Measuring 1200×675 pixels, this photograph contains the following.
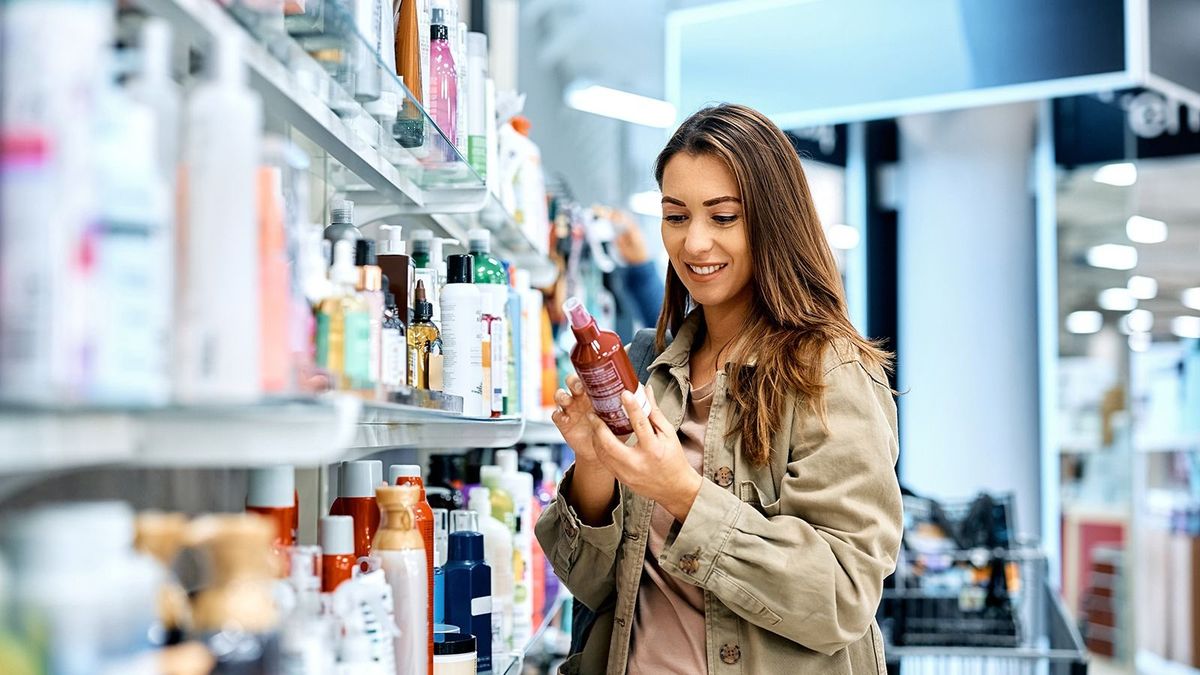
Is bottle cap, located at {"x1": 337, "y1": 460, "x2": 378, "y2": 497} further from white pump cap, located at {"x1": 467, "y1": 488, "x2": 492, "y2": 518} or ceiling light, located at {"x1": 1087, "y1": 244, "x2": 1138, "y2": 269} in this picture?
ceiling light, located at {"x1": 1087, "y1": 244, "x2": 1138, "y2": 269}

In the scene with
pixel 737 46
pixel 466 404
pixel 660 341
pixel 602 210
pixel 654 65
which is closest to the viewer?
pixel 466 404

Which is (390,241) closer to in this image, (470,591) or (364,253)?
(364,253)

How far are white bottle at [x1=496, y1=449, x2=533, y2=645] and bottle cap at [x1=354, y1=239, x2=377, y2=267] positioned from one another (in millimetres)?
1128

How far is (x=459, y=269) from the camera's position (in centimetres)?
188

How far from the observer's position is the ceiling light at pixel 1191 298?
5980 mm

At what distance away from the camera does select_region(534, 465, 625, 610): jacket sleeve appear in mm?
1925

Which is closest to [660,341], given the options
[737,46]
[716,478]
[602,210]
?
[716,478]

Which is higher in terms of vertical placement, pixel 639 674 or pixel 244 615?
pixel 244 615

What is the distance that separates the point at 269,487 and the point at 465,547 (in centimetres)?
66

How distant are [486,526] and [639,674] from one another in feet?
1.76

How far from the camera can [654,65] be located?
8414mm

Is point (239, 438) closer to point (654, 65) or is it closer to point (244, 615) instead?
point (244, 615)

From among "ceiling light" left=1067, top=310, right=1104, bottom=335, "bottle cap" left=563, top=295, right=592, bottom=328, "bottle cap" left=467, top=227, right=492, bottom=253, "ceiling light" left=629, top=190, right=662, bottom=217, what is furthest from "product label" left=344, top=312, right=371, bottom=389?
"ceiling light" left=629, top=190, right=662, bottom=217

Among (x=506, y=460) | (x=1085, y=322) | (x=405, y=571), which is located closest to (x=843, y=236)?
(x=1085, y=322)
